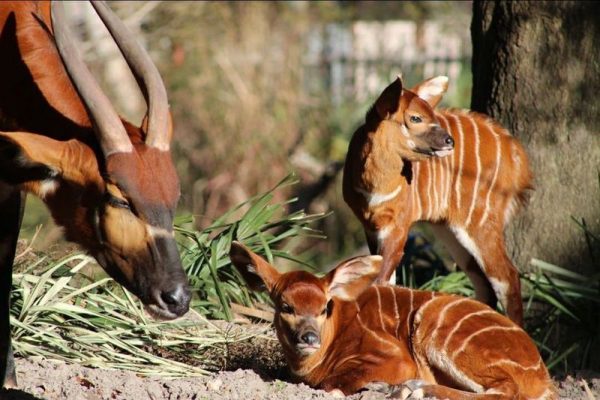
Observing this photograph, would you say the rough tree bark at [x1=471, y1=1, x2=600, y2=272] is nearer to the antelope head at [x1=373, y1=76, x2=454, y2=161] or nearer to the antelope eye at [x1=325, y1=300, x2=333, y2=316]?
the antelope head at [x1=373, y1=76, x2=454, y2=161]

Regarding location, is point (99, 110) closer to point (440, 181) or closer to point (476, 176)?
point (440, 181)

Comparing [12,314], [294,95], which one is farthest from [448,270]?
[294,95]

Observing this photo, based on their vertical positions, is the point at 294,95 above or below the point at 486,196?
below

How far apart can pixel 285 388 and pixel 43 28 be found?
81.8 inches

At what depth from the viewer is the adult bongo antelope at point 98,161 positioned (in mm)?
4602

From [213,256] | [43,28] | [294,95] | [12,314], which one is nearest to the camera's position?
[43,28]

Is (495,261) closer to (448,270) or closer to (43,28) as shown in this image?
(448,270)

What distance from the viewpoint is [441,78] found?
697 centimetres

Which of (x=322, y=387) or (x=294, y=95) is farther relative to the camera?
(x=294, y=95)

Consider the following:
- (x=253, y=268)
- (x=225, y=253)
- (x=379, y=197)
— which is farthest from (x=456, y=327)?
(x=225, y=253)

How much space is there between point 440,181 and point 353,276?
1.44 metres

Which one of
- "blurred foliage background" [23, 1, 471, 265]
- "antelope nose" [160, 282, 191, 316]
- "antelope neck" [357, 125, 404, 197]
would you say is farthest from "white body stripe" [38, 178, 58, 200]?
"blurred foliage background" [23, 1, 471, 265]

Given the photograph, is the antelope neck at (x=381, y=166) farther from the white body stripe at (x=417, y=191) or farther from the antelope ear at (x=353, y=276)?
the antelope ear at (x=353, y=276)

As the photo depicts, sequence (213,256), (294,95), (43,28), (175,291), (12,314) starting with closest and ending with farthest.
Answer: (175,291) < (43,28) < (12,314) < (213,256) < (294,95)
